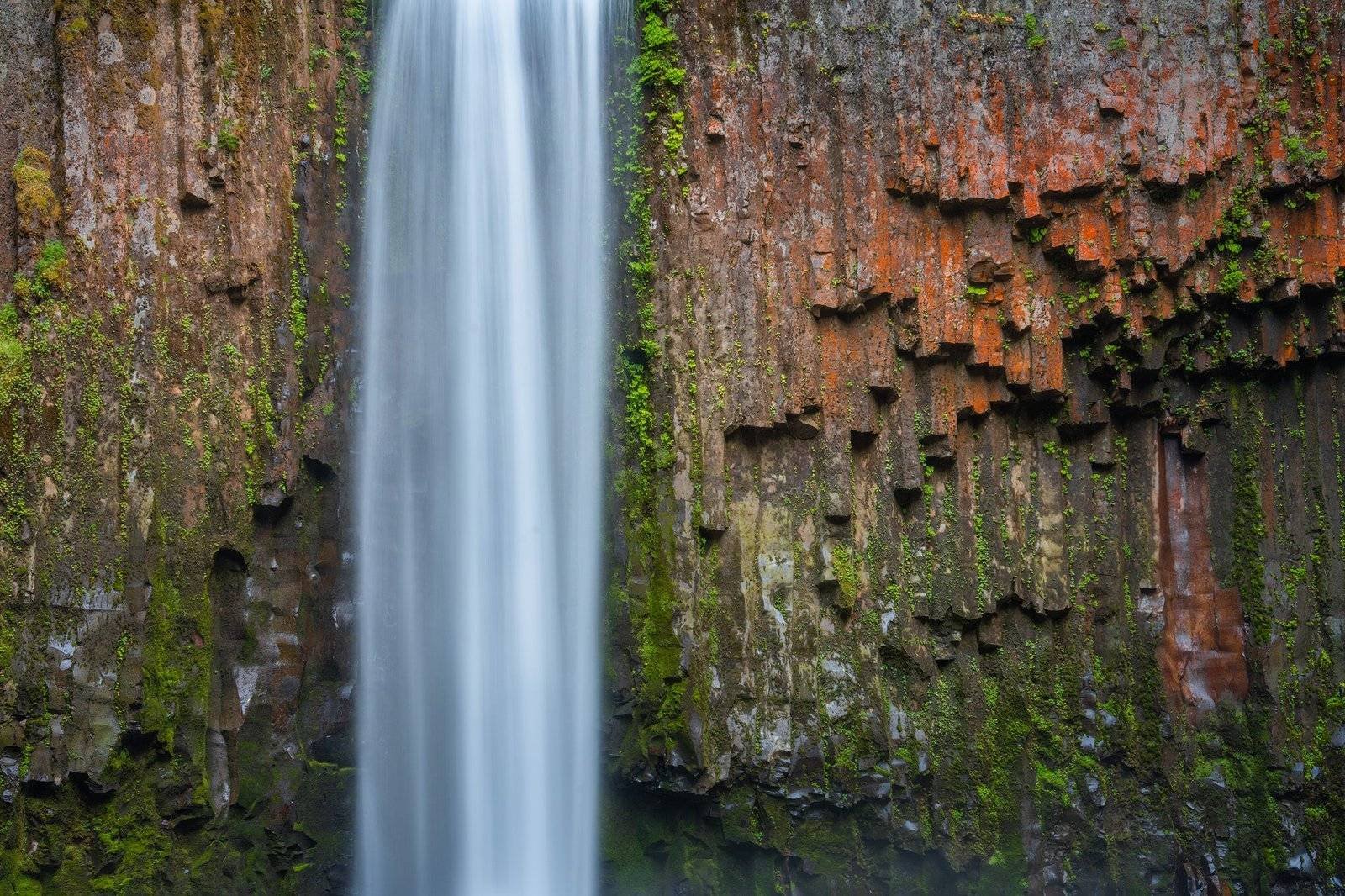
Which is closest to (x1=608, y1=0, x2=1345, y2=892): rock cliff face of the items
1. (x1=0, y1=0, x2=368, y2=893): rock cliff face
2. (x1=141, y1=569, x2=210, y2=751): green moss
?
(x1=0, y1=0, x2=368, y2=893): rock cliff face

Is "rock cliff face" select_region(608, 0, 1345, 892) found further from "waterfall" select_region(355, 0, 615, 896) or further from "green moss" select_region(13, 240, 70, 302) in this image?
"green moss" select_region(13, 240, 70, 302)

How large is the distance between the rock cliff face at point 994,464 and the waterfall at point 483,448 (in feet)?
1.96

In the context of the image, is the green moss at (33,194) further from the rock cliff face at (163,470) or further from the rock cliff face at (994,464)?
the rock cliff face at (994,464)

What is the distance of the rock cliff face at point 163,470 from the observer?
7.76 meters

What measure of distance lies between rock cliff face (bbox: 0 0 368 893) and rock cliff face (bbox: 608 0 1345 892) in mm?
2869

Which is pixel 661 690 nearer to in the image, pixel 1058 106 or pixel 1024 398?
pixel 1024 398

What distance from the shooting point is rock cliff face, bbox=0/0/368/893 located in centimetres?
776

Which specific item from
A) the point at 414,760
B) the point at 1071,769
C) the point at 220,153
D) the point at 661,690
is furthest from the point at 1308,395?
the point at 220,153

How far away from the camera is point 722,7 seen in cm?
999

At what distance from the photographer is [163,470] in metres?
8.23

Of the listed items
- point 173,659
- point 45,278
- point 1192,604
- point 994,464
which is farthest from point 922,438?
point 45,278

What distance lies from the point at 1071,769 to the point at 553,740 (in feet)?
15.3

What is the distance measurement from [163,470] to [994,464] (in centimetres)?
711

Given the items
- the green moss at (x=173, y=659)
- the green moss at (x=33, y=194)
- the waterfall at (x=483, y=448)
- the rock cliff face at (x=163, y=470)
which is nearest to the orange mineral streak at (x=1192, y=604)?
the waterfall at (x=483, y=448)
